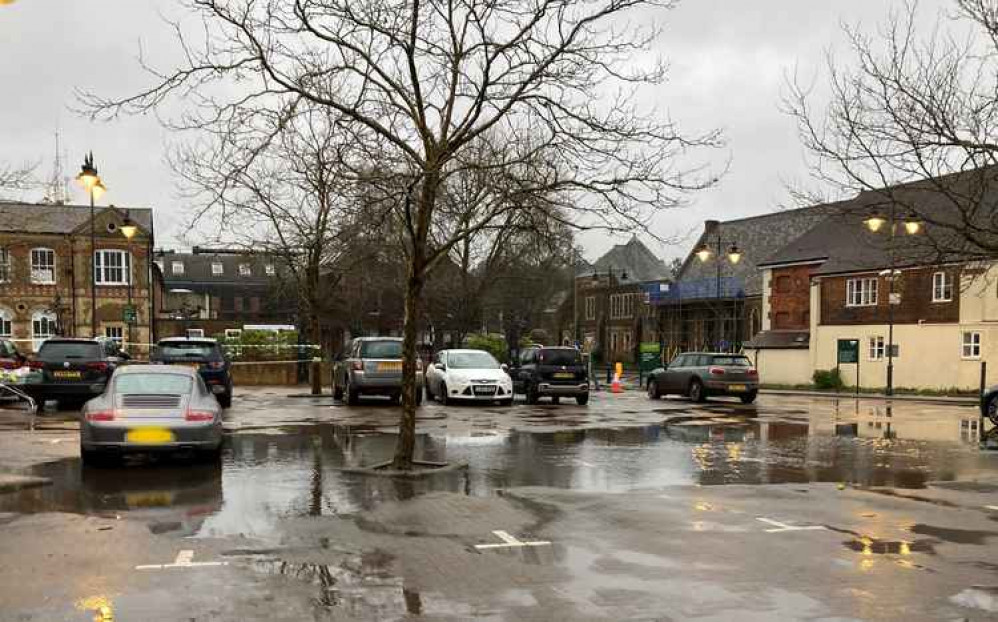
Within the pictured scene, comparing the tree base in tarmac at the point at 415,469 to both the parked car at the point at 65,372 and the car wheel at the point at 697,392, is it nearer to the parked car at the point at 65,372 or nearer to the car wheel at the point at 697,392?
the parked car at the point at 65,372

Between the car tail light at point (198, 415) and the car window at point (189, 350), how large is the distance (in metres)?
10.3

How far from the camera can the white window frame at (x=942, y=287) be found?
38.8 m

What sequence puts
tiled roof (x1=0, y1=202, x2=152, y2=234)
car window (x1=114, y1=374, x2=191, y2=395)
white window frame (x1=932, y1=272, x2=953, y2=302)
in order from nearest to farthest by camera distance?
1. car window (x1=114, y1=374, x2=191, y2=395)
2. white window frame (x1=932, y1=272, x2=953, y2=302)
3. tiled roof (x1=0, y1=202, x2=152, y2=234)

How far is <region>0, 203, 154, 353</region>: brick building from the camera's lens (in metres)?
48.7

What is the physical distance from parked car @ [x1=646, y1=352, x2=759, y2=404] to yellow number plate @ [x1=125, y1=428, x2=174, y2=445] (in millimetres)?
18420

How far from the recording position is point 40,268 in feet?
160

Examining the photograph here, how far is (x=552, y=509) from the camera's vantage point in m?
8.73

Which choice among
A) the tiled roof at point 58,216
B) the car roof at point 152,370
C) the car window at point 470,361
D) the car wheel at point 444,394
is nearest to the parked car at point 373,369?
the car wheel at point 444,394

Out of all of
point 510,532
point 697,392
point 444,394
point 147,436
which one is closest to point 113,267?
point 444,394

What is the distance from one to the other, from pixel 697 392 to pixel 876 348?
66.5ft

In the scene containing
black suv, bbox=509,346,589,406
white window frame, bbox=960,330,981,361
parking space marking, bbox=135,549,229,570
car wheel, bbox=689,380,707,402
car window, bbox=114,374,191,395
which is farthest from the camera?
white window frame, bbox=960,330,981,361

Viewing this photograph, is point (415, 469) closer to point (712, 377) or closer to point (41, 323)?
point (712, 377)

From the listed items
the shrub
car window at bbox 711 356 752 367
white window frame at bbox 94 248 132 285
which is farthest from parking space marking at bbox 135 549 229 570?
white window frame at bbox 94 248 132 285

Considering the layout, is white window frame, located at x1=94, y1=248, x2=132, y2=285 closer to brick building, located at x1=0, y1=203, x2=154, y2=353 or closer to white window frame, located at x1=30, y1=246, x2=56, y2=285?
brick building, located at x1=0, y1=203, x2=154, y2=353
